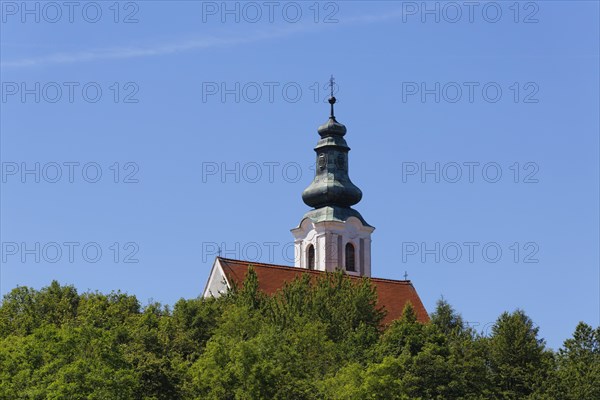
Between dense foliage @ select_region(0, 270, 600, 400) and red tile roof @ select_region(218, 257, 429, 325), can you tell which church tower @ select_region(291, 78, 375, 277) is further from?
dense foliage @ select_region(0, 270, 600, 400)

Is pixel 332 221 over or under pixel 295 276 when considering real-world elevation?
over

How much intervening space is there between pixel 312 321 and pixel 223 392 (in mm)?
11730

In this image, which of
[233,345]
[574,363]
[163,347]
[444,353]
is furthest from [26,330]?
[574,363]

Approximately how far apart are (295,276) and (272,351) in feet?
74.9

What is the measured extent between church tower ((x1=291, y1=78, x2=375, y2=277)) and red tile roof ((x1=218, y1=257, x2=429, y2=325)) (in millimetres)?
9338

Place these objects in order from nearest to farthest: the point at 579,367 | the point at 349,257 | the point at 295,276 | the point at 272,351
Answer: the point at 272,351, the point at 579,367, the point at 295,276, the point at 349,257

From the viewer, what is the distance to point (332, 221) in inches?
4188

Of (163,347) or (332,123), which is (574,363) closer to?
(163,347)

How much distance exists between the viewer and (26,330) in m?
73.6

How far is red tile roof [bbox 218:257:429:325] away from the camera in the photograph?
90875 mm

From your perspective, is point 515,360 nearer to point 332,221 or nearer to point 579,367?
point 579,367

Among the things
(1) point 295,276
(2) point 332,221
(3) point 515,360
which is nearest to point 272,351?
(3) point 515,360

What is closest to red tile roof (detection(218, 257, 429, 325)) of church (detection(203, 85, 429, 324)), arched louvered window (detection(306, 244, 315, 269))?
church (detection(203, 85, 429, 324))

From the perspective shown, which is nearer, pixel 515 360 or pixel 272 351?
pixel 272 351
